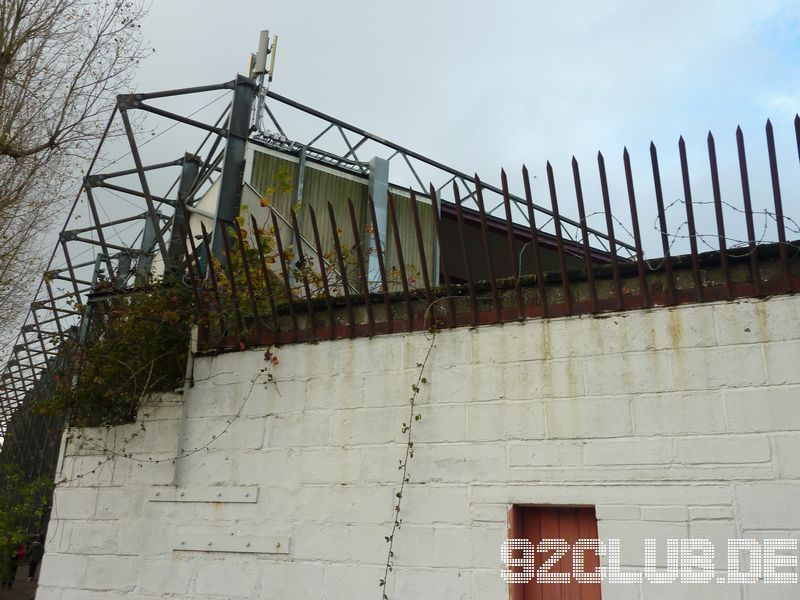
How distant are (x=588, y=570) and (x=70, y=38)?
6.69m

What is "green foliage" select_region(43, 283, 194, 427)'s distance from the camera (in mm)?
5609

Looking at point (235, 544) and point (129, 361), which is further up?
point (129, 361)

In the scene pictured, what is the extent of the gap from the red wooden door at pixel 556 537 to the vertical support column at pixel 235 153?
5093 millimetres

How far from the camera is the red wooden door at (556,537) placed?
159 inches

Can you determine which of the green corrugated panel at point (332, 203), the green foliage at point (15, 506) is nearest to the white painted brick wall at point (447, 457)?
the green foliage at point (15, 506)

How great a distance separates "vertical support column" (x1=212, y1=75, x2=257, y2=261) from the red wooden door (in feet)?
16.7

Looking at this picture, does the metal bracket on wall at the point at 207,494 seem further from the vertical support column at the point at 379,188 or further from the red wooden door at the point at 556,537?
the vertical support column at the point at 379,188

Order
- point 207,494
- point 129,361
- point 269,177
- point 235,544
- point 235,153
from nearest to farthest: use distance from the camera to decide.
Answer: point 235,544 → point 207,494 → point 129,361 → point 235,153 → point 269,177

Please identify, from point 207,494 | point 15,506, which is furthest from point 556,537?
point 15,506

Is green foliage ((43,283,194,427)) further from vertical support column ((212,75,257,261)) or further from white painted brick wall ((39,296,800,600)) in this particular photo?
vertical support column ((212,75,257,261))

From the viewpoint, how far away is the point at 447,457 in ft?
14.7

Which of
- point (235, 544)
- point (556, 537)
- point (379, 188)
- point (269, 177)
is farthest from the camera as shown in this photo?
point (379, 188)

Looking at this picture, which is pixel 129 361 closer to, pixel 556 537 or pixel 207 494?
pixel 207 494

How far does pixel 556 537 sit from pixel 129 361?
340 cm
